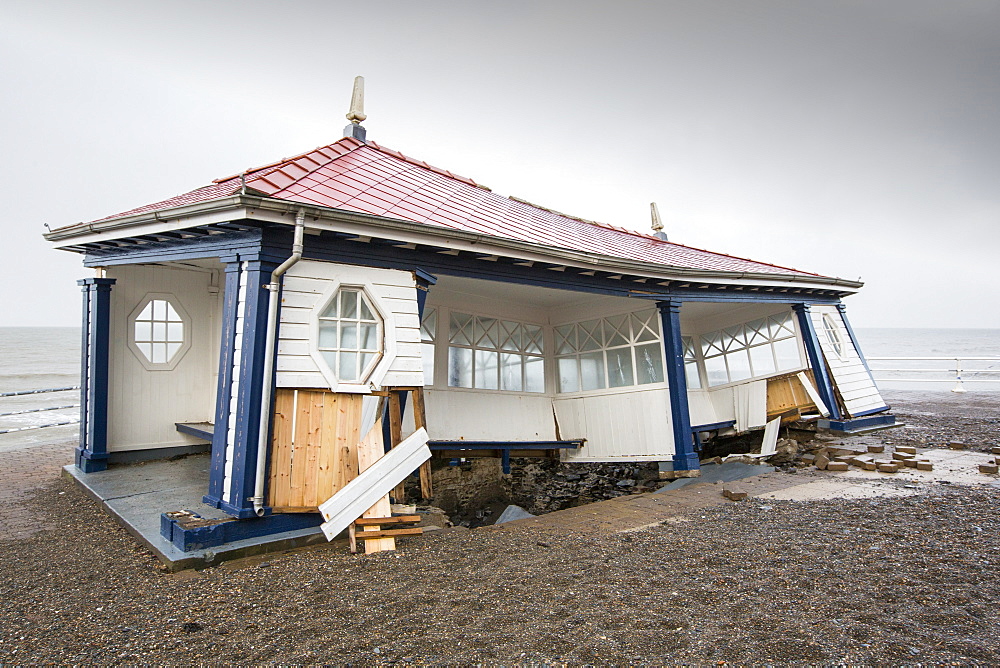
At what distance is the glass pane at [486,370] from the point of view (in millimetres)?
8250

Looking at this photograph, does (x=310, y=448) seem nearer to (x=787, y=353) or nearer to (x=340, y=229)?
(x=340, y=229)

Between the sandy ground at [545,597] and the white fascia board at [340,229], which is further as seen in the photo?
the white fascia board at [340,229]

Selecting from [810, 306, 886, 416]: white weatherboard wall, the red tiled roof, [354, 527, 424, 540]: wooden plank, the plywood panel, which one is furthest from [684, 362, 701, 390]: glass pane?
the plywood panel

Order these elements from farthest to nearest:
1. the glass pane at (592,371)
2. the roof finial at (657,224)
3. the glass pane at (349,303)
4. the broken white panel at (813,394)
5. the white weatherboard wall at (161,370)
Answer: the roof finial at (657,224) → the broken white panel at (813,394) → the glass pane at (592,371) → the white weatherboard wall at (161,370) → the glass pane at (349,303)

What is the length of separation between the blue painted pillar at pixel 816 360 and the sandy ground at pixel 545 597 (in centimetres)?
457

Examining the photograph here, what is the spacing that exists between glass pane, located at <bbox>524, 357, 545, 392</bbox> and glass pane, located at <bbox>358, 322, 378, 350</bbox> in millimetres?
4122

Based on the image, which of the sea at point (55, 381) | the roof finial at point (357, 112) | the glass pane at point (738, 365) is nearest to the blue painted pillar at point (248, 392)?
the roof finial at point (357, 112)

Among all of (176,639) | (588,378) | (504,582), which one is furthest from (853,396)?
(176,639)

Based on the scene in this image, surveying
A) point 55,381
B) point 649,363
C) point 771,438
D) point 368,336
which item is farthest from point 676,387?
point 55,381

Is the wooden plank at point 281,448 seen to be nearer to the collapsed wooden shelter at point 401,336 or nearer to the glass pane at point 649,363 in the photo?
the collapsed wooden shelter at point 401,336

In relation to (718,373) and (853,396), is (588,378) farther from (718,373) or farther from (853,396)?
(853,396)

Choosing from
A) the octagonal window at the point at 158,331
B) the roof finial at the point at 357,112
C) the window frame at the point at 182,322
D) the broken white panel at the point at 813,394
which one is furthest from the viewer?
the broken white panel at the point at 813,394

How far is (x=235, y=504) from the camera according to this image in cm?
442

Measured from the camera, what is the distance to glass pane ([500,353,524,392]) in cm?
856
